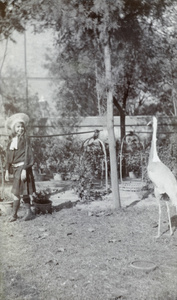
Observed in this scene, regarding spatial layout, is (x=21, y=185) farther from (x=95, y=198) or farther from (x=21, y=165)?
(x=95, y=198)

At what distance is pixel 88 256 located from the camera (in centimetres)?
484

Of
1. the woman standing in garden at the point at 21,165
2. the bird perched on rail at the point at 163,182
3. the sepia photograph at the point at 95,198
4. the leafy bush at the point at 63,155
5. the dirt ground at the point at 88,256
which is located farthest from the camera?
the leafy bush at the point at 63,155

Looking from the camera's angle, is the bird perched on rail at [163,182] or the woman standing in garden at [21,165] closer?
the bird perched on rail at [163,182]

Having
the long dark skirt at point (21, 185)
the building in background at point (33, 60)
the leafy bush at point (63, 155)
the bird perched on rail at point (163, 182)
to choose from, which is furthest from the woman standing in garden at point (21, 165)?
the building in background at point (33, 60)

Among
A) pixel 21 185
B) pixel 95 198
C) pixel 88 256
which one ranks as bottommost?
pixel 88 256

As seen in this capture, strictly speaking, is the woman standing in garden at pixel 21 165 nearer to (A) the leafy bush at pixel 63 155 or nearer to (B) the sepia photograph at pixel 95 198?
(B) the sepia photograph at pixel 95 198

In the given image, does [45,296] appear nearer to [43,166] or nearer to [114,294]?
[114,294]

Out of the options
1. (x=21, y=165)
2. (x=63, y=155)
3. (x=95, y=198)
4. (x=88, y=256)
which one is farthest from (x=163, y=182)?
(x=63, y=155)

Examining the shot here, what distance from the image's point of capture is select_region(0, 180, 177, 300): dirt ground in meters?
3.81

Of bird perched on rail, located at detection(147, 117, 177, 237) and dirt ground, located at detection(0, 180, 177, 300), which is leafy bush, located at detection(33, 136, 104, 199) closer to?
dirt ground, located at detection(0, 180, 177, 300)

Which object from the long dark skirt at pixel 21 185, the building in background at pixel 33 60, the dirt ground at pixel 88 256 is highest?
the building in background at pixel 33 60

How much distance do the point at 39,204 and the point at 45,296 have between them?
3617mm

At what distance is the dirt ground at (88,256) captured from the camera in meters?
3.81

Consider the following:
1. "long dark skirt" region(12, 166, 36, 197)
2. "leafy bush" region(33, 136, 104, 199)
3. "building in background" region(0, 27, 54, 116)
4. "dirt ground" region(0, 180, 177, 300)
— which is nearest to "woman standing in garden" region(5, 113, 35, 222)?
"long dark skirt" region(12, 166, 36, 197)
